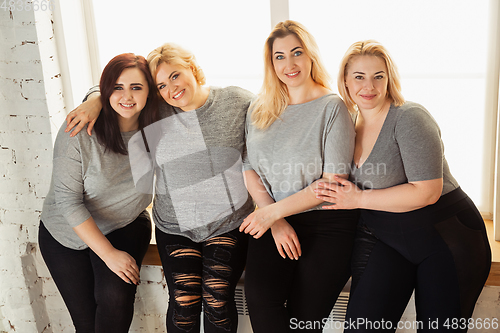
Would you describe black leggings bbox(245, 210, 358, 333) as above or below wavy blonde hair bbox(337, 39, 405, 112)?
below

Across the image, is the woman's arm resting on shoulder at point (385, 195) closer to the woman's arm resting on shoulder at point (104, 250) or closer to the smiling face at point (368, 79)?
the smiling face at point (368, 79)

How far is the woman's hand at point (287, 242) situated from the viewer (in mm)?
1538

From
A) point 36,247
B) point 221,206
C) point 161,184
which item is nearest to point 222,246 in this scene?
point 221,206

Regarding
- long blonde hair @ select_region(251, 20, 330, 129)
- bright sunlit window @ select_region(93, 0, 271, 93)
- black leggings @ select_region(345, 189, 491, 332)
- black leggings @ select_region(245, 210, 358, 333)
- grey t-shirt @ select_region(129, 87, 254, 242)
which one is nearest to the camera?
black leggings @ select_region(345, 189, 491, 332)

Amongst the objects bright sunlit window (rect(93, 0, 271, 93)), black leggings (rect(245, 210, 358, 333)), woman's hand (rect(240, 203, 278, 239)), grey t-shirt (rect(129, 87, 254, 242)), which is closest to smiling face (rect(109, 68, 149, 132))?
grey t-shirt (rect(129, 87, 254, 242))

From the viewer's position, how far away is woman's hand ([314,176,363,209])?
152cm

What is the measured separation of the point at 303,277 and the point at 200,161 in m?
0.61

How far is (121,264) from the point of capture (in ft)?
5.34

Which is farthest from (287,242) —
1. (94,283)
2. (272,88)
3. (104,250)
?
(94,283)

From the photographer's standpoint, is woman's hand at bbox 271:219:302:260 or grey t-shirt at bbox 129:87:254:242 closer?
woman's hand at bbox 271:219:302:260

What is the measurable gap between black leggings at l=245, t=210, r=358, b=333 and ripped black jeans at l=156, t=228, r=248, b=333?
96mm

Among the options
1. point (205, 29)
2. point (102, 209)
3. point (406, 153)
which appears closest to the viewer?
point (406, 153)

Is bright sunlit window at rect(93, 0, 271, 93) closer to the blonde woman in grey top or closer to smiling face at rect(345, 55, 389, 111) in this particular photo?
the blonde woman in grey top

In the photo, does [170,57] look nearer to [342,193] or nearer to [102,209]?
[102,209]
